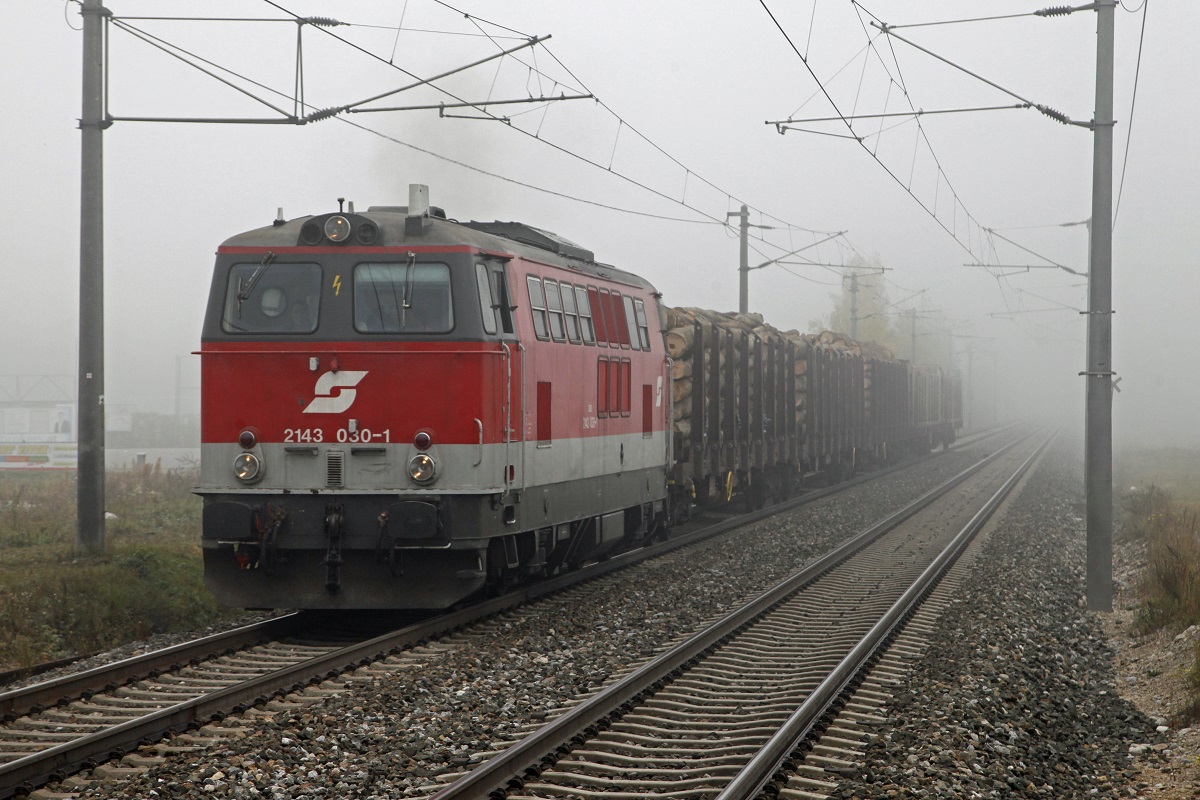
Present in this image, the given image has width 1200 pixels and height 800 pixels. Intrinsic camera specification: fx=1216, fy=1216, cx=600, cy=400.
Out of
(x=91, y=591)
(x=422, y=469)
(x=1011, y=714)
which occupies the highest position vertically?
(x=422, y=469)

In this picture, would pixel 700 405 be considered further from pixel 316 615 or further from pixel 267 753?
pixel 267 753

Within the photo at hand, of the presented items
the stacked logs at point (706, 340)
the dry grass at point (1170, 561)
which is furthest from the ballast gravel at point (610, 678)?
the stacked logs at point (706, 340)

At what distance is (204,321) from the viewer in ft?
33.4

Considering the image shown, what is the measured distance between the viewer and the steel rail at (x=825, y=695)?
6.04 m

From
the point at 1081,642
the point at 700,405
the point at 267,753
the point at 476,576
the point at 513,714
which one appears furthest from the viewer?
the point at 700,405

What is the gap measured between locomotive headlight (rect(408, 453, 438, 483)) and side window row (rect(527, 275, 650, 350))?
192 centimetres

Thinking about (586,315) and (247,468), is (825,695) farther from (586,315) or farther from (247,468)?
(586,315)

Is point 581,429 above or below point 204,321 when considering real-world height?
below

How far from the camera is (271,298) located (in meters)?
10.2

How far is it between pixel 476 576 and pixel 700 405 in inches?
408

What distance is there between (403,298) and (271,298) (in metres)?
1.12

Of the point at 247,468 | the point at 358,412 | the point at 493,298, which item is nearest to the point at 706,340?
the point at 493,298

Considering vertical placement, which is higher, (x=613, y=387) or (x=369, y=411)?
(x=613, y=387)

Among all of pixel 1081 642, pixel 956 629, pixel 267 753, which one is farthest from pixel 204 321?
pixel 1081 642
